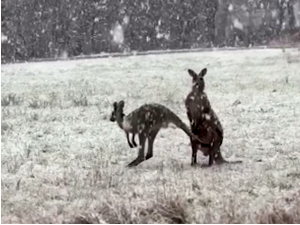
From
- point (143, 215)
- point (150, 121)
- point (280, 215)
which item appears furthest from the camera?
point (150, 121)

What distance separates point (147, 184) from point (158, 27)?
38.4 m

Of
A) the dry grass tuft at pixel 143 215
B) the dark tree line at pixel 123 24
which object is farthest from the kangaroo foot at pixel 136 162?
the dark tree line at pixel 123 24

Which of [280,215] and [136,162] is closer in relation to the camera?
[280,215]

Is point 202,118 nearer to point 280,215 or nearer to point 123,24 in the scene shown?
point 280,215

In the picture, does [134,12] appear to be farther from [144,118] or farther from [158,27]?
[144,118]

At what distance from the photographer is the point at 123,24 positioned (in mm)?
44656

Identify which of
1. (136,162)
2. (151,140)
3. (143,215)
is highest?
(151,140)

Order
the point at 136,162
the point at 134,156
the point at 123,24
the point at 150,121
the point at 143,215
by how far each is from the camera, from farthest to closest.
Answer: the point at 123,24
the point at 134,156
the point at 136,162
the point at 150,121
the point at 143,215

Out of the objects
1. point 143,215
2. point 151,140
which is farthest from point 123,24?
point 143,215

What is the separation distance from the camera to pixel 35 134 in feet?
34.9

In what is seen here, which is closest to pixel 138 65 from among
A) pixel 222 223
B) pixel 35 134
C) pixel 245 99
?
pixel 245 99

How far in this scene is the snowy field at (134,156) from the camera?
20.0 feet

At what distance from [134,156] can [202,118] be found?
140cm

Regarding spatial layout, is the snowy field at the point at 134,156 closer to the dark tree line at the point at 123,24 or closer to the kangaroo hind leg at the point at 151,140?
the kangaroo hind leg at the point at 151,140
